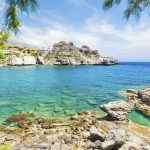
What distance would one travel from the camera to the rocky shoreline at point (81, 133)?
1825 centimetres

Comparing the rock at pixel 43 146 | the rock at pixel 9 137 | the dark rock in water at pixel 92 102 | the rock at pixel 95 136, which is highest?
the rock at pixel 95 136

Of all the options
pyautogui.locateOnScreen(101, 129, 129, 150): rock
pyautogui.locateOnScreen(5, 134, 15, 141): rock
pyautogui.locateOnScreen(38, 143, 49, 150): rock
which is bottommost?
pyautogui.locateOnScreen(5, 134, 15, 141): rock

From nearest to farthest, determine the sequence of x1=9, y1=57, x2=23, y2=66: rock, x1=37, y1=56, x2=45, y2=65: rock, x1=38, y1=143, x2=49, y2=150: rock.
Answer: x1=38, y1=143, x2=49, y2=150: rock, x1=9, y1=57, x2=23, y2=66: rock, x1=37, y1=56, x2=45, y2=65: rock

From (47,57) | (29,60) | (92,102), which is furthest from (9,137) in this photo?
(47,57)

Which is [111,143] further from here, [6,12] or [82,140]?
[6,12]

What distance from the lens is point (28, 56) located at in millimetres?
163500

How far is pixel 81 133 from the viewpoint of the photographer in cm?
2283

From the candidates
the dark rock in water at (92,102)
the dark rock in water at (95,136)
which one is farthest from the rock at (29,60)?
the dark rock in water at (95,136)

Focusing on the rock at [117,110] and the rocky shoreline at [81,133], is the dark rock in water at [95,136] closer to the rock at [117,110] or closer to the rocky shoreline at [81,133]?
the rocky shoreline at [81,133]

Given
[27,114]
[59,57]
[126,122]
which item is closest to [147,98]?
[126,122]

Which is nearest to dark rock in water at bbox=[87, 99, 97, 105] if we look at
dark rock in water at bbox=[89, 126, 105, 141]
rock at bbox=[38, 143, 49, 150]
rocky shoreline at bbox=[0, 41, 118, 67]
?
dark rock in water at bbox=[89, 126, 105, 141]

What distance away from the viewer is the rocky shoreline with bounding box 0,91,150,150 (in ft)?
59.9

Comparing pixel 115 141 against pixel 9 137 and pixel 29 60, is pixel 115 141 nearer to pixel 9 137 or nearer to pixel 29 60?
pixel 9 137

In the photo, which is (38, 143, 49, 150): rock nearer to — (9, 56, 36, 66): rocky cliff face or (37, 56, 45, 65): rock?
(9, 56, 36, 66): rocky cliff face
